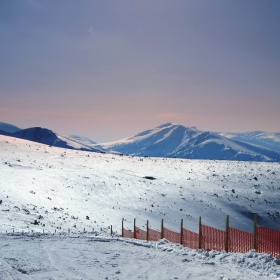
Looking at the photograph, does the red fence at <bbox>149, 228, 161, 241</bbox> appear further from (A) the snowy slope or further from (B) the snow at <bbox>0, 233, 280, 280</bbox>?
(A) the snowy slope

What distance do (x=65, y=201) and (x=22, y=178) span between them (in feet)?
31.4

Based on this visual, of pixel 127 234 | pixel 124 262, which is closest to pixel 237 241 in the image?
pixel 124 262

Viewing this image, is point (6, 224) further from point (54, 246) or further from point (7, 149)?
point (7, 149)

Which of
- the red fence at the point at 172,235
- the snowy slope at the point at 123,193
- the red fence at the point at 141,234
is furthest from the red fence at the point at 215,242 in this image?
the snowy slope at the point at 123,193

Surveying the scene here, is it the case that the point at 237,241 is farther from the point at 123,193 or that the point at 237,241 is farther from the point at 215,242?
the point at 123,193

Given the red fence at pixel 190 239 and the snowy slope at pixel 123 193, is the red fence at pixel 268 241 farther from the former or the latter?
the snowy slope at pixel 123 193

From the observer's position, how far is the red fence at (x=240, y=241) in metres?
12.0

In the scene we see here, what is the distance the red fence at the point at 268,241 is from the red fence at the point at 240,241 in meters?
0.44

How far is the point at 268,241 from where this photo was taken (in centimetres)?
1122

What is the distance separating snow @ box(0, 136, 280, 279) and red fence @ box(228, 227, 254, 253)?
4.09 feet

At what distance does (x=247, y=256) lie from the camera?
10836 millimetres

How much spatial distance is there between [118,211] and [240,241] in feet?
73.3

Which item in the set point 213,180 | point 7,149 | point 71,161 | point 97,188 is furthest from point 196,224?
point 7,149

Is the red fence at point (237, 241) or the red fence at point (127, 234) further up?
the red fence at point (237, 241)
